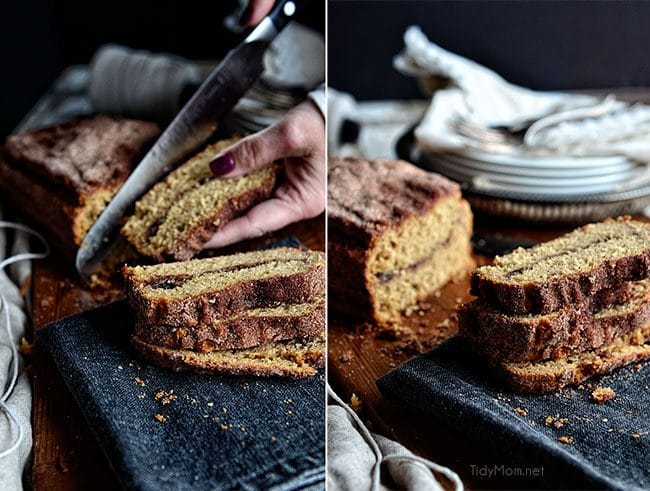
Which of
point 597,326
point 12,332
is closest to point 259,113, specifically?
point 12,332

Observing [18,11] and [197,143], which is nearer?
[197,143]

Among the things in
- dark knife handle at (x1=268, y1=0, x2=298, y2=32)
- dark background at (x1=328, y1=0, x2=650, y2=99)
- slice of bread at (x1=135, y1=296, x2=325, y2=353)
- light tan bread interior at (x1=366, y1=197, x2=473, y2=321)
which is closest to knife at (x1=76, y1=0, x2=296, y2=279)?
dark knife handle at (x1=268, y1=0, x2=298, y2=32)

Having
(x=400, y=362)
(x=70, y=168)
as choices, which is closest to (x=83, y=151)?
(x=70, y=168)

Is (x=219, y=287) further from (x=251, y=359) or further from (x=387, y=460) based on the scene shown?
(x=387, y=460)

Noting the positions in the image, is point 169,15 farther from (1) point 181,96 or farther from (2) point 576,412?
(2) point 576,412

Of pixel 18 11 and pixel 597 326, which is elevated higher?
pixel 18 11

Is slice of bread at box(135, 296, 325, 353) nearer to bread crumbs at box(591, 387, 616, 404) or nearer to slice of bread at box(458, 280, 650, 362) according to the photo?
slice of bread at box(458, 280, 650, 362)
